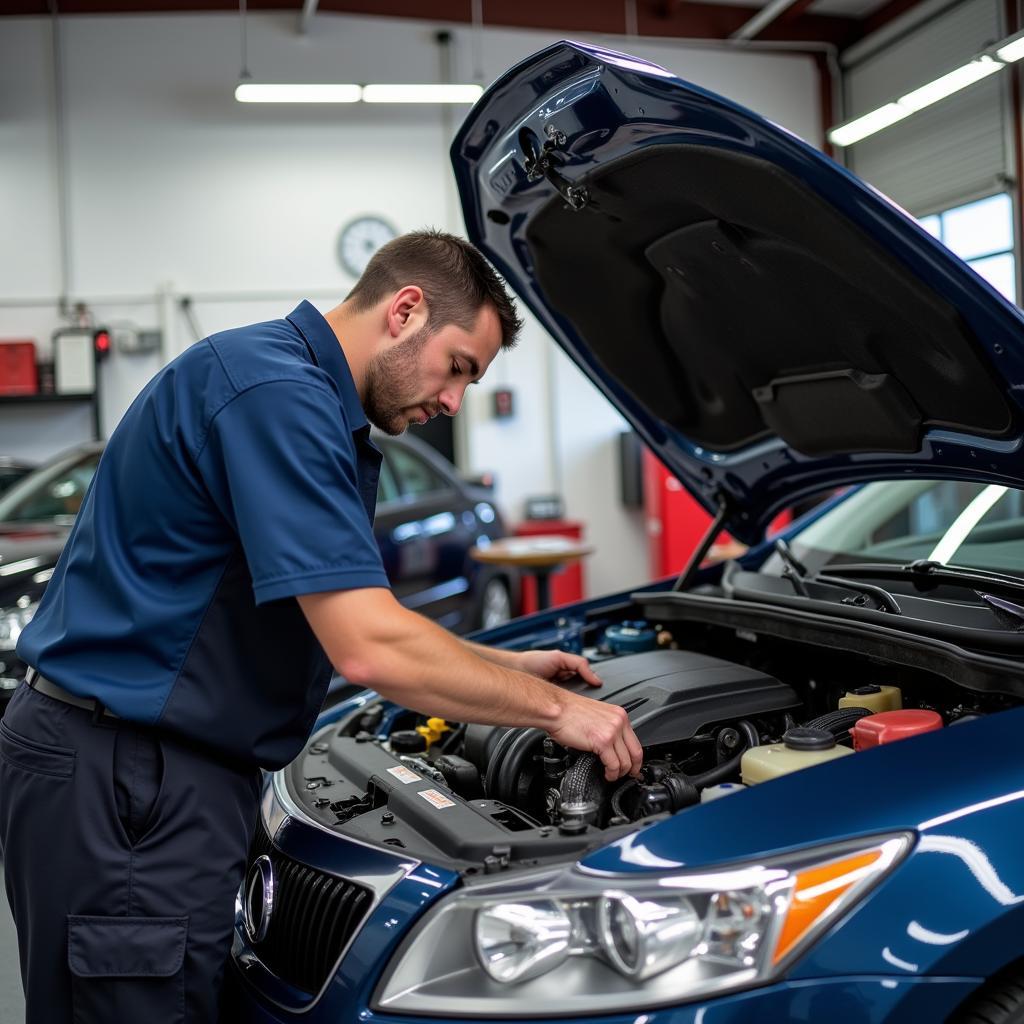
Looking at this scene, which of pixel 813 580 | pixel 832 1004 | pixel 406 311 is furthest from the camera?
pixel 813 580

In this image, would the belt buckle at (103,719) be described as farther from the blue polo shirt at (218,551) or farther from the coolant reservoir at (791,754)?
the coolant reservoir at (791,754)

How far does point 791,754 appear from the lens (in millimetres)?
1467

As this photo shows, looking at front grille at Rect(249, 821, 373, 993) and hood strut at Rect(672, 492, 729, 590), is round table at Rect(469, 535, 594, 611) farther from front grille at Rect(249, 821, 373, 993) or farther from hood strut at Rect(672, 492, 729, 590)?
front grille at Rect(249, 821, 373, 993)

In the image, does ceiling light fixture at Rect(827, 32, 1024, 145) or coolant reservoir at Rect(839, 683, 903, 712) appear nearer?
coolant reservoir at Rect(839, 683, 903, 712)

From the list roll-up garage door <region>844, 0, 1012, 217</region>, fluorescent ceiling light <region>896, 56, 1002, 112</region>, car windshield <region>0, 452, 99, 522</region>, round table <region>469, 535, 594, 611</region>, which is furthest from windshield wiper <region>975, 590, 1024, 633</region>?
roll-up garage door <region>844, 0, 1012, 217</region>

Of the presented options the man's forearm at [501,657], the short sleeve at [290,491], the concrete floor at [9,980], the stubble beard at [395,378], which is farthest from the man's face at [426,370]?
the concrete floor at [9,980]

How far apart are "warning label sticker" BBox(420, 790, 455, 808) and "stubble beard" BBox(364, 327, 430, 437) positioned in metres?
0.51

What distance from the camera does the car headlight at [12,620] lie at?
134 inches

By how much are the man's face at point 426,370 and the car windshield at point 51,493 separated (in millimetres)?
3479

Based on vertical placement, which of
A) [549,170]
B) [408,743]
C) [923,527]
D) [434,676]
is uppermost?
[549,170]

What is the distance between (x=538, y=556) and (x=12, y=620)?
237 cm

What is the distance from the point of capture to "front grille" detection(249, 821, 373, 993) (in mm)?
1363

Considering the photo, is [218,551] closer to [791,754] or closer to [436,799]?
[436,799]

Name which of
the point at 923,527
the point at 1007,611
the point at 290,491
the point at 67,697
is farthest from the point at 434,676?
the point at 923,527
